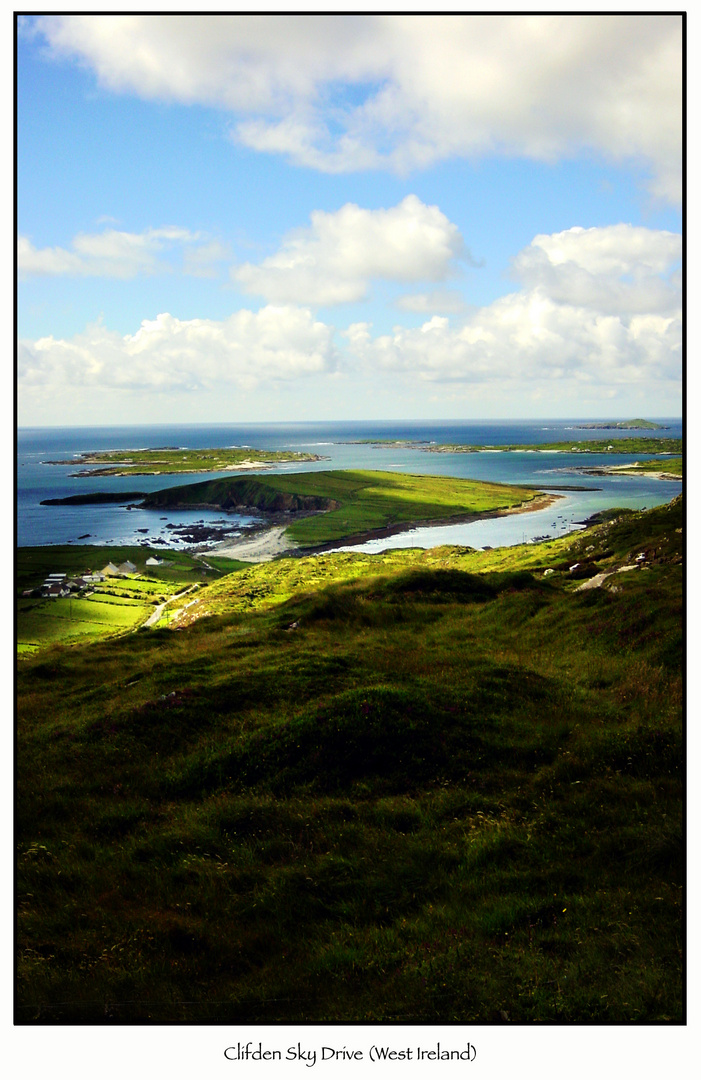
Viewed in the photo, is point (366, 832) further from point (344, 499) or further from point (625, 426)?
point (625, 426)

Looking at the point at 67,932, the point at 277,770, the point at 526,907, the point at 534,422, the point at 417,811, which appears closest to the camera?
the point at 526,907

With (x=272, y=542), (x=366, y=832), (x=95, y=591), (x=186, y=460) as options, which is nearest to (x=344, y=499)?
(x=272, y=542)

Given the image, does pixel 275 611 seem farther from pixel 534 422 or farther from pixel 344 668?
pixel 534 422

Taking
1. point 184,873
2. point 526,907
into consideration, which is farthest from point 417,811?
point 184,873

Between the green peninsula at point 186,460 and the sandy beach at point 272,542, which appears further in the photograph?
the green peninsula at point 186,460

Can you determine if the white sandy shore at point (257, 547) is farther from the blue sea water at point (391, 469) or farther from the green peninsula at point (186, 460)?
the green peninsula at point (186, 460)

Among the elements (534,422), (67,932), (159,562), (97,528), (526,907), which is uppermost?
(534,422)

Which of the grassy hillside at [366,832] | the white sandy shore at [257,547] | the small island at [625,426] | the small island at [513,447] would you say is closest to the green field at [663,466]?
the small island at [513,447]
